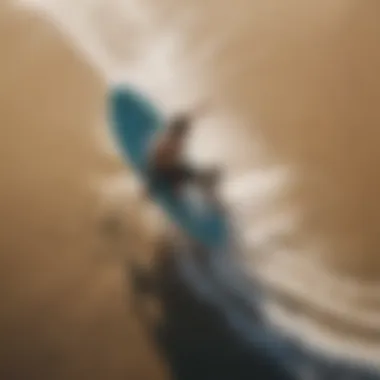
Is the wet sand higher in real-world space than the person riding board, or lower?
lower

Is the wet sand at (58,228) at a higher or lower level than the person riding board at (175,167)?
lower

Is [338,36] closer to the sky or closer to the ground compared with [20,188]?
closer to the sky

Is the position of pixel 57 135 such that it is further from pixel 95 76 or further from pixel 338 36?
pixel 338 36

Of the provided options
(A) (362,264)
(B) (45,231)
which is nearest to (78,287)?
(B) (45,231)

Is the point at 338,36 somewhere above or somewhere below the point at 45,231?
above

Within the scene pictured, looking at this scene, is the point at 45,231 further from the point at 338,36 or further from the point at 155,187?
the point at 338,36

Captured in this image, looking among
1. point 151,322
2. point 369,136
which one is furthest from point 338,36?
point 151,322
